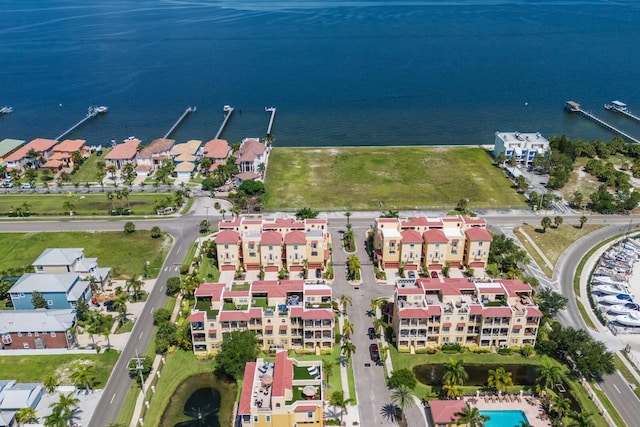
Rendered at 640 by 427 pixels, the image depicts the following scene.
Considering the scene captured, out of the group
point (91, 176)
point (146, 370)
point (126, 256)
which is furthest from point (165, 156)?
point (146, 370)

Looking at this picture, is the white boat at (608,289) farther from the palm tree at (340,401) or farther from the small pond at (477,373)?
the palm tree at (340,401)

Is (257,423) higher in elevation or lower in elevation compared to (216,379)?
higher

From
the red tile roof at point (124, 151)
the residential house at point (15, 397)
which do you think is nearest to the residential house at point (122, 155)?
the red tile roof at point (124, 151)

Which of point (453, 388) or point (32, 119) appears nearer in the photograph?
point (453, 388)

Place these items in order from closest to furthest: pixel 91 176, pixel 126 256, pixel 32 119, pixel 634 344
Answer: pixel 634 344, pixel 126 256, pixel 91 176, pixel 32 119

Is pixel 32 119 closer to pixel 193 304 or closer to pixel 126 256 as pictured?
pixel 126 256

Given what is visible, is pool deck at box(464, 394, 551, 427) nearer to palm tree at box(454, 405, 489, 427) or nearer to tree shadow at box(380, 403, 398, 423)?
palm tree at box(454, 405, 489, 427)
